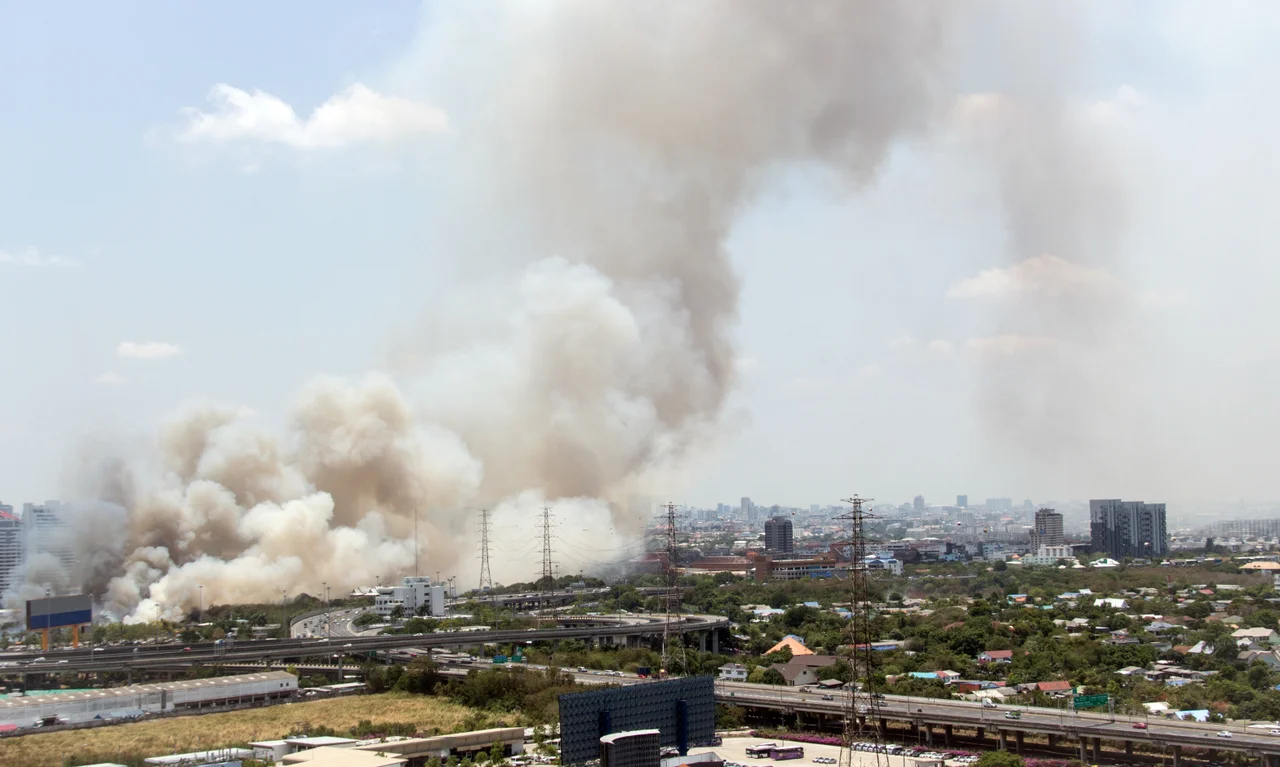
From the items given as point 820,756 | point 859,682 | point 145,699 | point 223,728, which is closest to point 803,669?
point 859,682

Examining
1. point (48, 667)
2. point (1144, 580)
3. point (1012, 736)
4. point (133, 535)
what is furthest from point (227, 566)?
point (1144, 580)

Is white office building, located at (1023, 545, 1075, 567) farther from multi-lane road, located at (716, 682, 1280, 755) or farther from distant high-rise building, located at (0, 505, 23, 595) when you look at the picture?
distant high-rise building, located at (0, 505, 23, 595)

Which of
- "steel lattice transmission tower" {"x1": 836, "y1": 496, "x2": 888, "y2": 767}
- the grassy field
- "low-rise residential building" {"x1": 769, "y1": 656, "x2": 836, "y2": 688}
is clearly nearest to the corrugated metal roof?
the grassy field

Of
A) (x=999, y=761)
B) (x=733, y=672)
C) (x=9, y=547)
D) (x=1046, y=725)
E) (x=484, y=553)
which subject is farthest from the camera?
(x=9, y=547)

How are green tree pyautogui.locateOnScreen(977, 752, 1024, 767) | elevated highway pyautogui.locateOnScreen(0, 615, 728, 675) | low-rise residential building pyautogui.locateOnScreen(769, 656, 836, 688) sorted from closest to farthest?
green tree pyautogui.locateOnScreen(977, 752, 1024, 767)
elevated highway pyautogui.locateOnScreen(0, 615, 728, 675)
low-rise residential building pyautogui.locateOnScreen(769, 656, 836, 688)

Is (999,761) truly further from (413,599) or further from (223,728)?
(413,599)

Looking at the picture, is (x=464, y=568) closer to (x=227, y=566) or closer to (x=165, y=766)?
(x=227, y=566)

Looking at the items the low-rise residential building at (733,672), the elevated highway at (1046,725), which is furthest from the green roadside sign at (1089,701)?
the low-rise residential building at (733,672)
